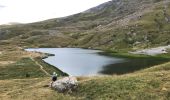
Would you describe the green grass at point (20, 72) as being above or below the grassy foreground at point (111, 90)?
below

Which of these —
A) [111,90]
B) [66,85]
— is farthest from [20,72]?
[111,90]

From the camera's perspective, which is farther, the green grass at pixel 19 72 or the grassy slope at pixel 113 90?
the green grass at pixel 19 72

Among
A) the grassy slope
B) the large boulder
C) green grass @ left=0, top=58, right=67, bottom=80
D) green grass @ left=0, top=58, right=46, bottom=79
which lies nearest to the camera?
the grassy slope

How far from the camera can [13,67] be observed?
140 metres

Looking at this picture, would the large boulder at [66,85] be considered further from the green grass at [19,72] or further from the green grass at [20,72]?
the green grass at [19,72]

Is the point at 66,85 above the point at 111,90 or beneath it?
above

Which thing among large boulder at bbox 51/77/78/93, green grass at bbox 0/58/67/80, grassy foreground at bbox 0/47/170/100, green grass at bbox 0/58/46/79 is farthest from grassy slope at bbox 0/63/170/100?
green grass at bbox 0/58/46/79

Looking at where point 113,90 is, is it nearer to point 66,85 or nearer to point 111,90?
point 111,90

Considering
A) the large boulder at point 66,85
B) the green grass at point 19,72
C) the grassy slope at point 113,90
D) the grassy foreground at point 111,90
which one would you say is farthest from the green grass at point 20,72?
the large boulder at point 66,85

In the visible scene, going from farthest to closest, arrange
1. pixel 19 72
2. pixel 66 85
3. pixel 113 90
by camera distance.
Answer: pixel 19 72
pixel 66 85
pixel 113 90

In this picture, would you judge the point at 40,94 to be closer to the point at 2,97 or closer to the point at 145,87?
the point at 2,97

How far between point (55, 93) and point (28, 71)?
72741 mm

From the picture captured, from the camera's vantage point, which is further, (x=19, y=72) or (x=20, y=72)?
(x=19, y=72)

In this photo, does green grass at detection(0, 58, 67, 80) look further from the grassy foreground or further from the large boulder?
the large boulder
